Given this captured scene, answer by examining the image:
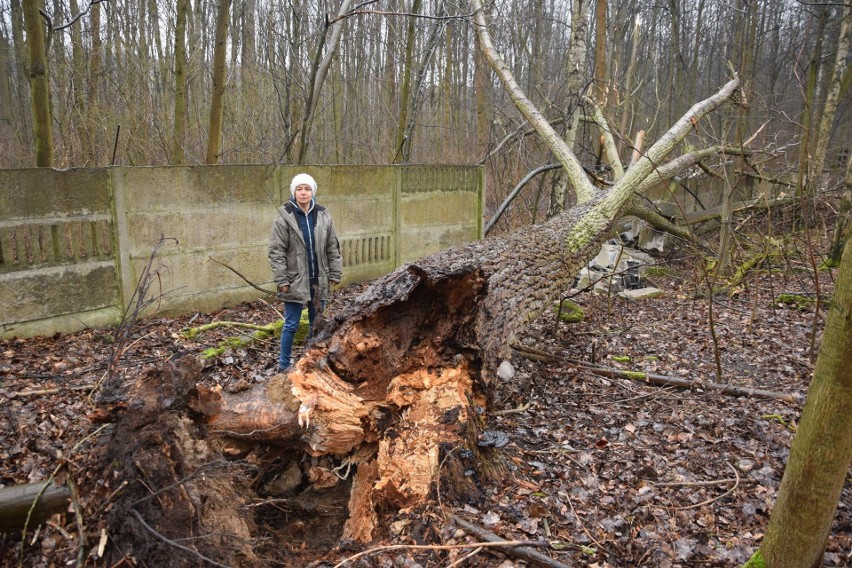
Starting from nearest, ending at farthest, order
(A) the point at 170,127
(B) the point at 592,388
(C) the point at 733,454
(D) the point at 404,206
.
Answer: (C) the point at 733,454 < (B) the point at 592,388 < (D) the point at 404,206 < (A) the point at 170,127

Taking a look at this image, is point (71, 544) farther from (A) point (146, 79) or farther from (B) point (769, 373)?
(A) point (146, 79)

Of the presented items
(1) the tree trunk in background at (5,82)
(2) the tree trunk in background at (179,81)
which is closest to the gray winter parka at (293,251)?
(2) the tree trunk in background at (179,81)

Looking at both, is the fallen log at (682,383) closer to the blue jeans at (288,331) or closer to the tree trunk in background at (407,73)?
the blue jeans at (288,331)

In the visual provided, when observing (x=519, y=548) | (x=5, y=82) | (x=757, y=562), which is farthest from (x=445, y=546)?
(x=5, y=82)

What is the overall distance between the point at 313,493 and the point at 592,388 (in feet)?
8.76

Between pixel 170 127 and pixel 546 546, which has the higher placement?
pixel 170 127

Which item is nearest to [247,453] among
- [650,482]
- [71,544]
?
[71,544]

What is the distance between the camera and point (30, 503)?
287 cm

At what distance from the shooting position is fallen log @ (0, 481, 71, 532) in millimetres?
2863

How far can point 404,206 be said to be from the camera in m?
9.47

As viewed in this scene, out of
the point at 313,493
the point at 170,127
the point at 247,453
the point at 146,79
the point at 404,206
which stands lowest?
the point at 313,493

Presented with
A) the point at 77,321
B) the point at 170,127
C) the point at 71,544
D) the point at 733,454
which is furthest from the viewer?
the point at 170,127

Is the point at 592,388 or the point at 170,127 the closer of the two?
the point at 592,388

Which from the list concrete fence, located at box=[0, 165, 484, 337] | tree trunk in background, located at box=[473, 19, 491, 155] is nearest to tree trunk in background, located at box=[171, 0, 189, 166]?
concrete fence, located at box=[0, 165, 484, 337]
